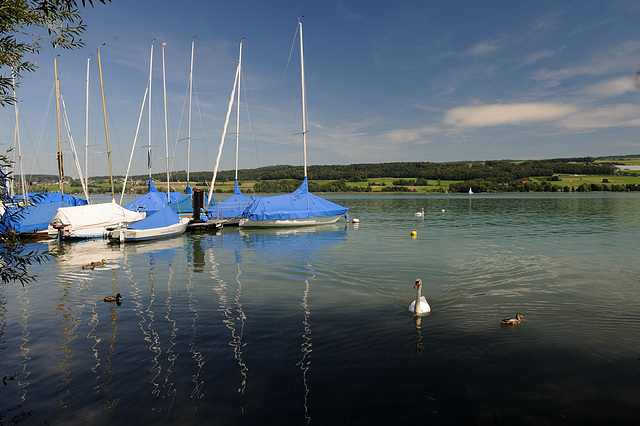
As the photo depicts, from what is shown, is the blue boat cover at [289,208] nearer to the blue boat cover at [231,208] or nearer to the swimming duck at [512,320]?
the blue boat cover at [231,208]

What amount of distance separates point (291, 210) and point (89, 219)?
78.3 ft

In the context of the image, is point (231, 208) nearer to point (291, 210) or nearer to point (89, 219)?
point (291, 210)

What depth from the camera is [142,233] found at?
38.9m

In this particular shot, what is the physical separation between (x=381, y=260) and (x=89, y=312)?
63.7 ft

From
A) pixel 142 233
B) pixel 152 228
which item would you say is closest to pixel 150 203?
pixel 152 228

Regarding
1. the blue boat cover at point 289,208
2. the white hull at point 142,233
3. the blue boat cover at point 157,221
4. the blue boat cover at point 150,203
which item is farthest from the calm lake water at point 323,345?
the blue boat cover at point 150,203

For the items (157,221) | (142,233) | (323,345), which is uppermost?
(157,221)

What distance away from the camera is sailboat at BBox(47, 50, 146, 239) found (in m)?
38.2

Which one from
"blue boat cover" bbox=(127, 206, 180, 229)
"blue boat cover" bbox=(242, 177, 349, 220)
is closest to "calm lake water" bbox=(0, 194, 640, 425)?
"blue boat cover" bbox=(127, 206, 180, 229)

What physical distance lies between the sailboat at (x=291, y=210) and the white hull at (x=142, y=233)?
9587 millimetres

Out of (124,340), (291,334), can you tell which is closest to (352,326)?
(291,334)

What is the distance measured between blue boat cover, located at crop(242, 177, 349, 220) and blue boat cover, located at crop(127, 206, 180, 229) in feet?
32.3

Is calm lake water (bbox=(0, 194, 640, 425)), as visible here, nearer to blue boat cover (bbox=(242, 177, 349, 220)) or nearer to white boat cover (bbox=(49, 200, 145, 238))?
white boat cover (bbox=(49, 200, 145, 238))

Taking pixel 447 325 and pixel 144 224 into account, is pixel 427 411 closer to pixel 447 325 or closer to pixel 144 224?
pixel 447 325
